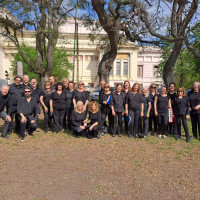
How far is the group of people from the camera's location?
688cm

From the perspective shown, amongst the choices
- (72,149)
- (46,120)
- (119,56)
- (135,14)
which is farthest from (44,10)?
(119,56)

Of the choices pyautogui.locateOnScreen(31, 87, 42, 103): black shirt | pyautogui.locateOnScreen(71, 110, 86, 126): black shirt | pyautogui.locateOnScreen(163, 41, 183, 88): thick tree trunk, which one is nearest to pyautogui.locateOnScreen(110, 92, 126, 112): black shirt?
pyautogui.locateOnScreen(71, 110, 86, 126): black shirt

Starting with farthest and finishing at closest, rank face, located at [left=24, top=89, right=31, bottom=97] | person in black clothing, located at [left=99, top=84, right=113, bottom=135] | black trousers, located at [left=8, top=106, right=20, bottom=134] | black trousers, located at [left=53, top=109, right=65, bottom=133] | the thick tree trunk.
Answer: the thick tree trunk → black trousers, located at [left=53, top=109, right=65, bottom=133] → person in black clothing, located at [left=99, top=84, right=113, bottom=135] → black trousers, located at [left=8, top=106, right=20, bottom=134] → face, located at [left=24, top=89, right=31, bottom=97]

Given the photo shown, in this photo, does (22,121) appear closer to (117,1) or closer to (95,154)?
(95,154)

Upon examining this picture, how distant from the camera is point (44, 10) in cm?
1266

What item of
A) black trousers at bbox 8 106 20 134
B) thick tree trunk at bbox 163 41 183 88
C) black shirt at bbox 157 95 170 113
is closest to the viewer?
black trousers at bbox 8 106 20 134

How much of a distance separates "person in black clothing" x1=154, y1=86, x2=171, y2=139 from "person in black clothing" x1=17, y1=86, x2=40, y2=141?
4056 millimetres

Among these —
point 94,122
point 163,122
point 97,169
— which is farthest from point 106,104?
point 97,169

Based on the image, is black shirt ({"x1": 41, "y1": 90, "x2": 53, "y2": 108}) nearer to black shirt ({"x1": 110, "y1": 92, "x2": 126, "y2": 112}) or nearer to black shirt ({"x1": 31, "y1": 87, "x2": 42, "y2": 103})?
black shirt ({"x1": 31, "y1": 87, "x2": 42, "y2": 103})

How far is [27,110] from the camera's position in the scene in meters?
6.81

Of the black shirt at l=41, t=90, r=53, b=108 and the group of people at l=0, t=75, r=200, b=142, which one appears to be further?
the black shirt at l=41, t=90, r=53, b=108

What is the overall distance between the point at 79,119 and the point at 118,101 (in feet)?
4.78

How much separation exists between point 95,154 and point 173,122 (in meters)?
3.52

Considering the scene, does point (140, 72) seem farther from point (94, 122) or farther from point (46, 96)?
point (94, 122)
